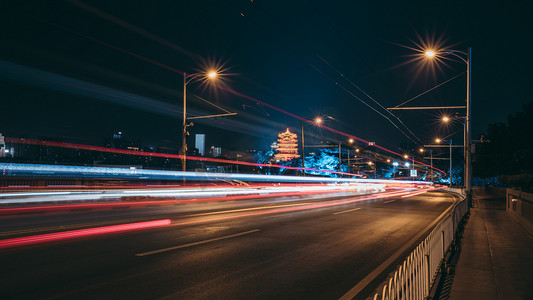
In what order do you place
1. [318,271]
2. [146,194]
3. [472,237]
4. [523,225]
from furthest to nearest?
[146,194] < [523,225] < [472,237] < [318,271]

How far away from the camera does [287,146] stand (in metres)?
89.2

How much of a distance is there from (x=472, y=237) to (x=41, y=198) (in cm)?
1853

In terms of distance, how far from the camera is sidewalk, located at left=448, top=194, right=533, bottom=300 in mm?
5828

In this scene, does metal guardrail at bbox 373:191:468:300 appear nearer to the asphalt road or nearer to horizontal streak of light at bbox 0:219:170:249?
the asphalt road

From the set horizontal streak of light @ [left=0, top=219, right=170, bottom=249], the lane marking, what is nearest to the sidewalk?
the lane marking

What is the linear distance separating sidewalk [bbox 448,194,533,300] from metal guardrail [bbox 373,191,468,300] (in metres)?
0.50

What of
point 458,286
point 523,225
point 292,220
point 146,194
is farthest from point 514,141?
point 458,286

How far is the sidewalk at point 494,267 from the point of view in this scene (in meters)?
5.83

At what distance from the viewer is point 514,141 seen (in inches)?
1379

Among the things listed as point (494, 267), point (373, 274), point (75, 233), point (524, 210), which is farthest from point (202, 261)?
point (524, 210)

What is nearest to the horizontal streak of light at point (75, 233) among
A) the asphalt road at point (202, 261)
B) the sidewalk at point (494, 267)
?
the asphalt road at point (202, 261)

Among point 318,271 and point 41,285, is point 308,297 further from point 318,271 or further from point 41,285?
point 41,285

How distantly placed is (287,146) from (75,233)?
7970 centimetres

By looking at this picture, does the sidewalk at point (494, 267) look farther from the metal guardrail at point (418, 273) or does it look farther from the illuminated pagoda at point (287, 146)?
the illuminated pagoda at point (287, 146)
